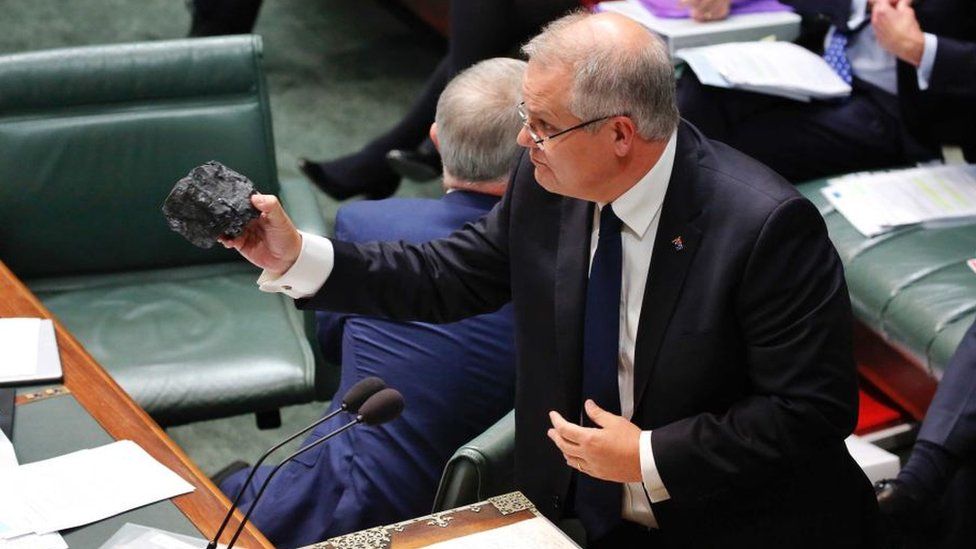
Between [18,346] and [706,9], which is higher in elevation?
[706,9]

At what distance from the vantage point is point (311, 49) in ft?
17.0

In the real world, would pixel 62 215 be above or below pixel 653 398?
below

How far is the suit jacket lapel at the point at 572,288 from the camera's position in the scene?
184 cm

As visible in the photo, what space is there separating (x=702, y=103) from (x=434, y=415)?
1.41 m

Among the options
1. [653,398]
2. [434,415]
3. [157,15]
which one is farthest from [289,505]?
[157,15]

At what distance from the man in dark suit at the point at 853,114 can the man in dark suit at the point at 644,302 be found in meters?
1.43

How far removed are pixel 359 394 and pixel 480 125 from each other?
78 centimetres

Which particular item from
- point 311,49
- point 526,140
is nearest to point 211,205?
point 526,140

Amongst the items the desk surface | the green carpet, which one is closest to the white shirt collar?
the desk surface

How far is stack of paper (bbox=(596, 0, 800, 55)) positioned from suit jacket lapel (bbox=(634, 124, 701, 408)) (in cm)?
154

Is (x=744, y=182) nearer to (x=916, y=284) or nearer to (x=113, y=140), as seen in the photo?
(x=916, y=284)

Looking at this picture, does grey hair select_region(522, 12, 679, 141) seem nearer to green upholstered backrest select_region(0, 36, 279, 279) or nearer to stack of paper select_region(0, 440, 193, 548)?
stack of paper select_region(0, 440, 193, 548)

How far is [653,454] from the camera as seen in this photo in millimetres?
1758

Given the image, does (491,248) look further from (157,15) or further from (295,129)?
(157,15)
